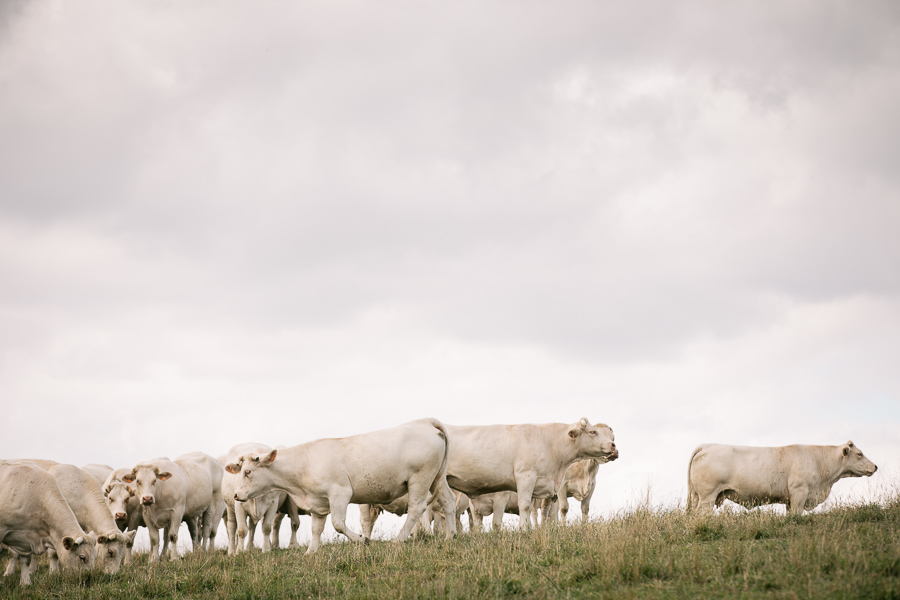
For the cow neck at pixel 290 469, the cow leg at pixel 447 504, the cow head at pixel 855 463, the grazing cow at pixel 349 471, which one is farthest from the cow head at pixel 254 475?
the cow head at pixel 855 463

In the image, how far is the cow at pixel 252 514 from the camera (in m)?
17.7

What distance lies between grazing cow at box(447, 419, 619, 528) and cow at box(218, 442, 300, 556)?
13.9ft

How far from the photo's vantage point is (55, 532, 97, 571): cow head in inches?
557

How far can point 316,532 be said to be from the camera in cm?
1481

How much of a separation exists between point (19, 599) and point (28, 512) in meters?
3.06

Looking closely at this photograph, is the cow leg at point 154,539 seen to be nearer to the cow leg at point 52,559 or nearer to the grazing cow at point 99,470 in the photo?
the cow leg at point 52,559

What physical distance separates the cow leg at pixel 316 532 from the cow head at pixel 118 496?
14.8ft

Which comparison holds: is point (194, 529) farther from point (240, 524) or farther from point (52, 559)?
point (52, 559)

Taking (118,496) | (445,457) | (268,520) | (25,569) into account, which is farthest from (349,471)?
(25,569)

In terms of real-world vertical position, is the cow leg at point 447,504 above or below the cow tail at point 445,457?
below

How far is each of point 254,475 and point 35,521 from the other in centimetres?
420

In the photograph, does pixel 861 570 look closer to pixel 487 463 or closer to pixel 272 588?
pixel 272 588

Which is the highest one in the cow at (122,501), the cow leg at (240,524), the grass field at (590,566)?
the cow at (122,501)

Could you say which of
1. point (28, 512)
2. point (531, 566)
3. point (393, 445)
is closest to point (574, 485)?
point (393, 445)
